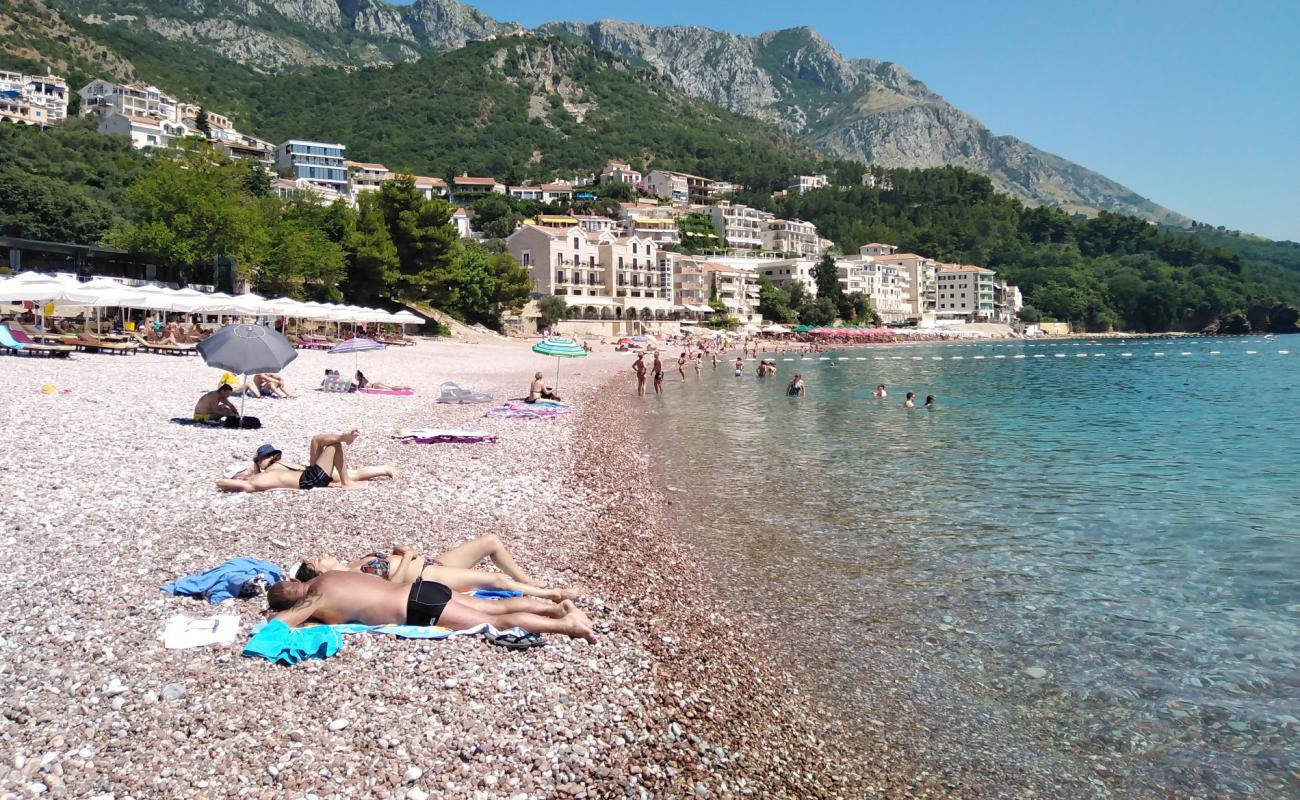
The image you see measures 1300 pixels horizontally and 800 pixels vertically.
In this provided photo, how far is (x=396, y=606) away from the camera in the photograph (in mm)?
6027

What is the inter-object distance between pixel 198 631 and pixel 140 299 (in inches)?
1099

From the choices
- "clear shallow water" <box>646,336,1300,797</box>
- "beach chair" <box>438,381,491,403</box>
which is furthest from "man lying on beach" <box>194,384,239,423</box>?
"clear shallow water" <box>646,336,1300,797</box>

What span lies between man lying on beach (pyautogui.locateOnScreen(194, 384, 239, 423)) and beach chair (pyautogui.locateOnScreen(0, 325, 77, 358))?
38.7 feet

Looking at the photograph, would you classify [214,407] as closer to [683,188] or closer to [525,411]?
[525,411]

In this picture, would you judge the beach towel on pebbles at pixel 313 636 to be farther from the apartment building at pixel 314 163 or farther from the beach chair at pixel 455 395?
the apartment building at pixel 314 163

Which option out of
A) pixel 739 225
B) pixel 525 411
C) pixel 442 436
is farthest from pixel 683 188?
pixel 442 436

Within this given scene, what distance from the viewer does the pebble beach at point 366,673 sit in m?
4.25

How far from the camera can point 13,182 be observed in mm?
65625

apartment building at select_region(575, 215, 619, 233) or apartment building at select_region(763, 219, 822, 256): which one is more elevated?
apartment building at select_region(763, 219, 822, 256)

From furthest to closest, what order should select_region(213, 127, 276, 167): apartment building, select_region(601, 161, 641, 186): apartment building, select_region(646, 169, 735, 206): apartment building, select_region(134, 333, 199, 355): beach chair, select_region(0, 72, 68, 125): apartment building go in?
select_region(646, 169, 735, 206): apartment building < select_region(601, 161, 641, 186): apartment building < select_region(213, 127, 276, 167): apartment building < select_region(0, 72, 68, 125): apartment building < select_region(134, 333, 199, 355): beach chair

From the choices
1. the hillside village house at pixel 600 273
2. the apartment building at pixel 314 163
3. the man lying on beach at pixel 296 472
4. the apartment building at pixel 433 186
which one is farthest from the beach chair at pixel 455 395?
the apartment building at pixel 314 163

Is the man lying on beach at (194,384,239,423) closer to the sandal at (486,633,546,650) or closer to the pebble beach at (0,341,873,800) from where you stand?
the pebble beach at (0,341,873,800)

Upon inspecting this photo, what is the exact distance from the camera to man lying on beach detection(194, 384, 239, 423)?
14.7m

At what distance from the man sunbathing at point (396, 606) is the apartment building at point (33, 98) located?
143 meters
